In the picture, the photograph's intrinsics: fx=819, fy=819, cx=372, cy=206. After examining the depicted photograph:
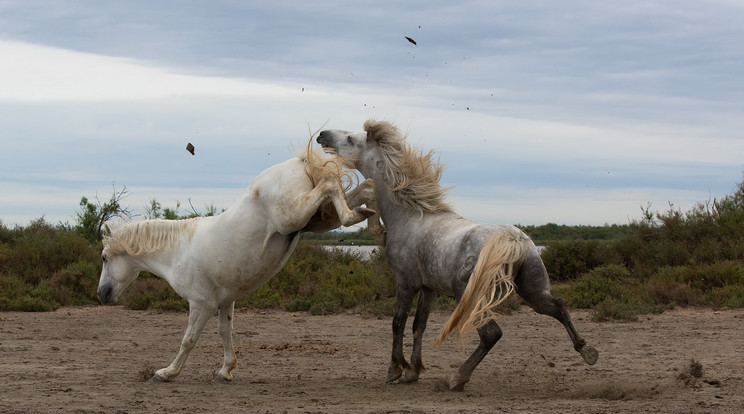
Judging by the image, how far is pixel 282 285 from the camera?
52.0 feet

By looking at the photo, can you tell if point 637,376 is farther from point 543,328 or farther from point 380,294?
point 380,294

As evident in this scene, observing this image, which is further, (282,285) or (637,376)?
(282,285)

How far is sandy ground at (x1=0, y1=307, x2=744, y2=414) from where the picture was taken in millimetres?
6895

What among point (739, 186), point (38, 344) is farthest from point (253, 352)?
point (739, 186)

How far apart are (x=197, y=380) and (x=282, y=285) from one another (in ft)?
24.4

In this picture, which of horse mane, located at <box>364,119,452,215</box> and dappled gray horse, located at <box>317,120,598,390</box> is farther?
horse mane, located at <box>364,119,452,215</box>

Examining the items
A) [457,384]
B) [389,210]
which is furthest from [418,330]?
[389,210]

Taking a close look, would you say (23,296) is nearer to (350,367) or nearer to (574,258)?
(350,367)

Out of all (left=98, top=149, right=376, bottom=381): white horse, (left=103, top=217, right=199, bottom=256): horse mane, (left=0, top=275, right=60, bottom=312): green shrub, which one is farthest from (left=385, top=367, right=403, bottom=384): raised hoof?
(left=0, top=275, right=60, bottom=312): green shrub

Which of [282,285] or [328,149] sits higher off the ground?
[328,149]

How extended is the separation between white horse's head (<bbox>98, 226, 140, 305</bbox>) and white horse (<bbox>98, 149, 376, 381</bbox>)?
145 millimetres

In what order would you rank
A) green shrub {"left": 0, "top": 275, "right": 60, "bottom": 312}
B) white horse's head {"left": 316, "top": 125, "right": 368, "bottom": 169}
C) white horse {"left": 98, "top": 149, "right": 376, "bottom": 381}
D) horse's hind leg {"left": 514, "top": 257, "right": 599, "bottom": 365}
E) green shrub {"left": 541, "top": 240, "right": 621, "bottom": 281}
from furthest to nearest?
1. green shrub {"left": 541, "top": 240, "right": 621, "bottom": 281}
2. green shrub {"left": 0, "top": 275, "right": 60, "bottom": 312}
3. white horse's head {"left": 316, "top": 125, "right": 368, "bottom": 169}
4. white horse {"left": 98, "top": 149, "right": 376, "bottom": 381}
5. horse's hind leg {"left": 514, "top": 257, "right": 599, "bottom": 365}

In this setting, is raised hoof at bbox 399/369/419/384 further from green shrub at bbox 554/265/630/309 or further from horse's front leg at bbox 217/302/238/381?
green shrub at bbox 554/265/630/309

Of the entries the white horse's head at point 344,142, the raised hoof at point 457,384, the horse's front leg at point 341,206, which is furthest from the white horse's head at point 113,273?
the raised hoof at point 457,384
